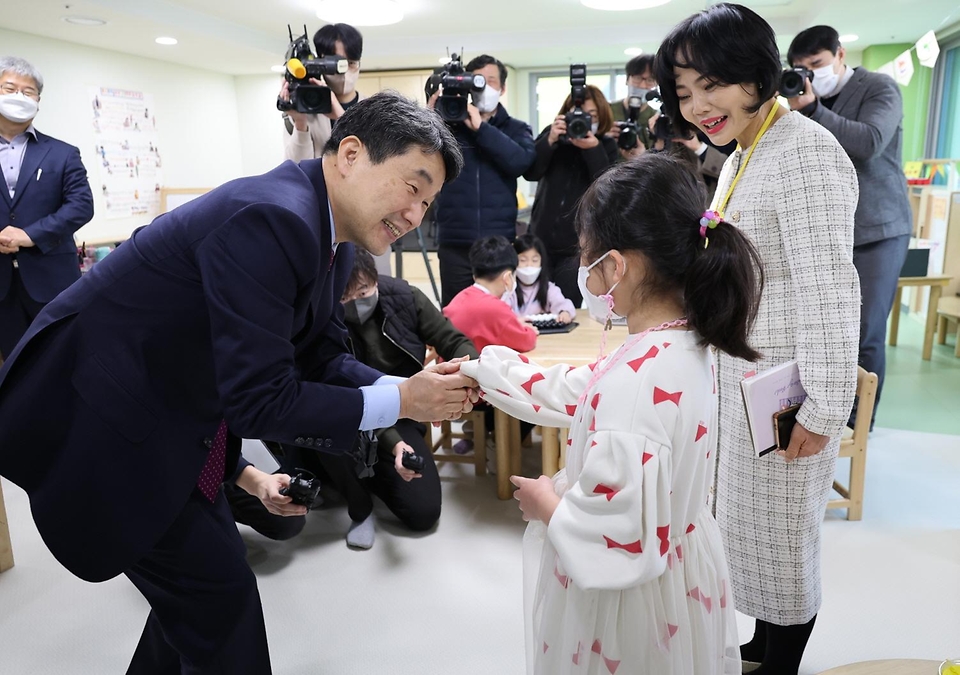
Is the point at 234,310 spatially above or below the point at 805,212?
below

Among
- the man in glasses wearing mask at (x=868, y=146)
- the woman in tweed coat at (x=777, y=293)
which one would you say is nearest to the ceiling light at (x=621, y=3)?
the man in glasses wearing mask at (x=868, y=146)

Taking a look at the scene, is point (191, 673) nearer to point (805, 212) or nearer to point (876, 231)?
point (805, 212)

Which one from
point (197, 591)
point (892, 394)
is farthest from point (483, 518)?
point (892, 394)

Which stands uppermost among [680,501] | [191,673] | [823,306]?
[823,306]

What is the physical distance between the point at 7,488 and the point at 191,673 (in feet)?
7.47

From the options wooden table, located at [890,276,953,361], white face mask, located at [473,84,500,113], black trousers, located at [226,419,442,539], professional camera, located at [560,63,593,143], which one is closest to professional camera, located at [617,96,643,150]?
professional camera, located at [560,63,593,143]

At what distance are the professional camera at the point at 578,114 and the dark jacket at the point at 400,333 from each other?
102cm

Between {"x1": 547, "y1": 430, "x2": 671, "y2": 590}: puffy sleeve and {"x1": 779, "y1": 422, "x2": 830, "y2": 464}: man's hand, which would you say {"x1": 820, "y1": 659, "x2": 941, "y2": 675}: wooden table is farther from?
{"x1": 547, "y1": 430, "x2": 671, "y2": 590}: puffy sleeve

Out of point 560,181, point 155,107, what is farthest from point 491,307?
point 155,107

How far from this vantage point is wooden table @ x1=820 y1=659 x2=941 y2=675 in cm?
121

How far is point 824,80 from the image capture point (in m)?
2.83

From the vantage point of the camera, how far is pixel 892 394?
394 centimetres

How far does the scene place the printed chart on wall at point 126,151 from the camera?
608 centimetres

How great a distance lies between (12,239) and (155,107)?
423cm
